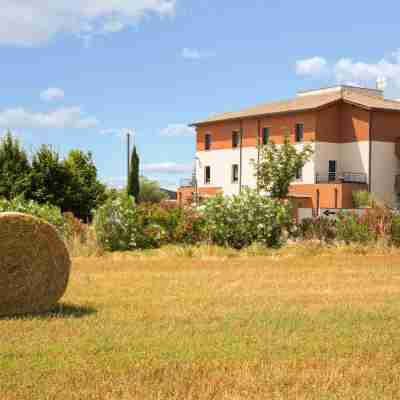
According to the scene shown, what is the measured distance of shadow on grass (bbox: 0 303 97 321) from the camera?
9461 millimetres

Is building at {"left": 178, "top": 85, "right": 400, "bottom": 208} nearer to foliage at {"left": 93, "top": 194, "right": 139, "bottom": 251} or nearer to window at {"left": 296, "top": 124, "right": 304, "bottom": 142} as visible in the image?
window at {"left": 296, "top": 124, "right": 304, "bottom": 142}

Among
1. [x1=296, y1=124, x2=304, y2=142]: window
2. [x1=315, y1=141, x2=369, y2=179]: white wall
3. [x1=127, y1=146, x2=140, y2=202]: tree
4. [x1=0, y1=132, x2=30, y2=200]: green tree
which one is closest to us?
[x1=0, y1=132, x2=30, y2=200]: green tree

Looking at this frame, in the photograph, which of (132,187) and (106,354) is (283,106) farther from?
(106,354)

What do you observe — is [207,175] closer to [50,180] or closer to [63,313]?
[50,180]

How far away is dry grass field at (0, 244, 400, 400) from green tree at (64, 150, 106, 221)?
19.4 meters

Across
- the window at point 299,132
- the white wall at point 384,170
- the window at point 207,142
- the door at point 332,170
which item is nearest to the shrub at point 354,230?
the white wall at point 384,170

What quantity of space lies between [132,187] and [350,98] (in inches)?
675

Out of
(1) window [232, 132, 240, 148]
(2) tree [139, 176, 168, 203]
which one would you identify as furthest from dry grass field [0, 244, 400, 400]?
(2) tree [139, 176, 168, 203]

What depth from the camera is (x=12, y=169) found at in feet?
105

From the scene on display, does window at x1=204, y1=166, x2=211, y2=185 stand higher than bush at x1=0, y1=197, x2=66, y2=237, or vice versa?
window at x1=204, y1=166, x2=211, y2=185

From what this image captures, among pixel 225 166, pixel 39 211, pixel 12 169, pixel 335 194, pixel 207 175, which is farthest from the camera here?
pixel 207 175

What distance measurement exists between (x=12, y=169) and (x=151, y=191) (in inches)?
1540

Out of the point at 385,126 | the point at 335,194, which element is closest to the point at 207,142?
the point at 335,194

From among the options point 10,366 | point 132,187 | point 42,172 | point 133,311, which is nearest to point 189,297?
point 133,311
